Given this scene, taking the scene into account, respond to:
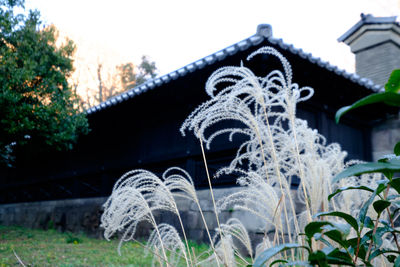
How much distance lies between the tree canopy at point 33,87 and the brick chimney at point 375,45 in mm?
7843

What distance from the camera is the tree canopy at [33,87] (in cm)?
600

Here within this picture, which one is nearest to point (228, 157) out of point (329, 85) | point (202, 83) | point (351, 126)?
point (202, 83)

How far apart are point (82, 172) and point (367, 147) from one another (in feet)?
22.8

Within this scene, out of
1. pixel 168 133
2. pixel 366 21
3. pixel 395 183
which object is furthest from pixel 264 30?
pixel 366 21

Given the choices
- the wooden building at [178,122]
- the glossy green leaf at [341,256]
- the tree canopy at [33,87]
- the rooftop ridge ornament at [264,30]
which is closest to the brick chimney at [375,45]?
the wooden building at [178,122]

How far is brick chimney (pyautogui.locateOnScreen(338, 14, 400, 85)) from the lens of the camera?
9883 mm

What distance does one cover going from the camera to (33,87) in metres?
6.42

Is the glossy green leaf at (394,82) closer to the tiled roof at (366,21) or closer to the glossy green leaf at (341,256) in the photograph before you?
the glossy green leaf at (341,256)

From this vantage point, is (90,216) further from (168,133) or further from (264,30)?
(264,30)

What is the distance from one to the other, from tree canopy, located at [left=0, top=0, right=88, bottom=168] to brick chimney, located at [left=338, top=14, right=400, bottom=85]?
7843mm

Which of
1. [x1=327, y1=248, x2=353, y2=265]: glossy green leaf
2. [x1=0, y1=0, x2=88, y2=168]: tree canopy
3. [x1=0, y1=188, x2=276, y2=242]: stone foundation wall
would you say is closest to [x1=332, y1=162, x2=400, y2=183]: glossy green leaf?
[x1=327, y1=248, x2=353, y2=265]: glossy green leaf

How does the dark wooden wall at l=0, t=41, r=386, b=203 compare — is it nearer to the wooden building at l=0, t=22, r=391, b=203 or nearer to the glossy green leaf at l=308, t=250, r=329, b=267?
the wooden building at l=0, t=22, r=391, b=203

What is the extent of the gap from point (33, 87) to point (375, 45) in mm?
8934

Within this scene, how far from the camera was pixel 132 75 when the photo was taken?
→ 24.0 metres
